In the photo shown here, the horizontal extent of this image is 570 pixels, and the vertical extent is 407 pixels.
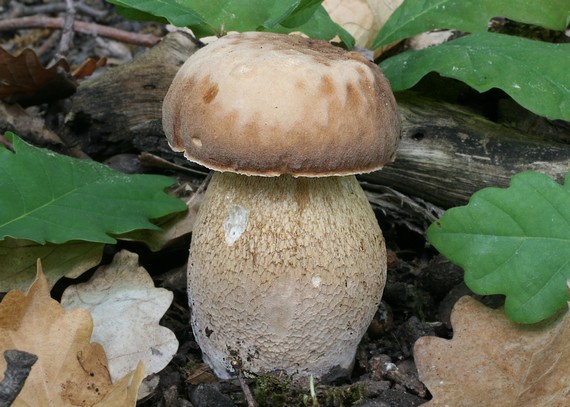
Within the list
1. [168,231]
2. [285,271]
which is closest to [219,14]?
[168,231]

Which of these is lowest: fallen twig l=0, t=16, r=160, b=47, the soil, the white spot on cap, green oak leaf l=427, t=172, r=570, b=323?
the soil

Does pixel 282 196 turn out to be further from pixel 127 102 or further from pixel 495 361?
pixel 127 102

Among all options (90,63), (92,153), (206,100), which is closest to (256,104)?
(206,100)

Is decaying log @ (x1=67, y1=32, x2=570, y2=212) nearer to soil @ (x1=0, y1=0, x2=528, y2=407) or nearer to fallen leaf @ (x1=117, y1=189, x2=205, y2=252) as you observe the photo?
soil @ (x1=0, y1=0, x2=528, y2=407)

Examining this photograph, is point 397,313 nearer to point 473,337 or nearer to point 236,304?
point 473,337

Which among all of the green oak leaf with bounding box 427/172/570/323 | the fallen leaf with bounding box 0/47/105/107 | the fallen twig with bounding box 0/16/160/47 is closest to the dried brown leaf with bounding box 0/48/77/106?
the fallen leaf with bounding box 0/47/105/107
